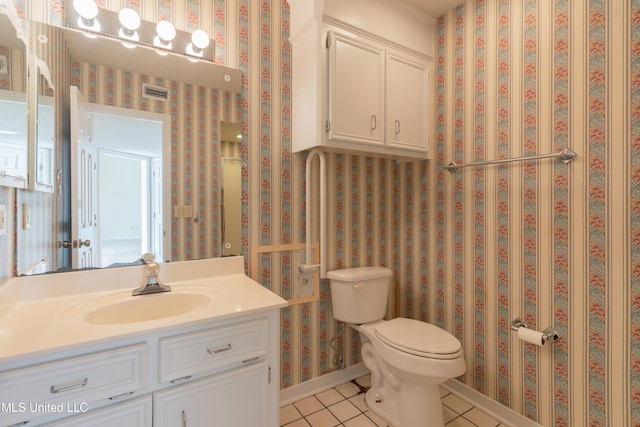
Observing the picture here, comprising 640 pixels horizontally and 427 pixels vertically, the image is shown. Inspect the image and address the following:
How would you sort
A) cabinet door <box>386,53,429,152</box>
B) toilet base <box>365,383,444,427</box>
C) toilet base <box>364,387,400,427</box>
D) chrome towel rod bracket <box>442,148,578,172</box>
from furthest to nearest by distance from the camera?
1. cabinet door <box>386,53,429,152</box>
2. toilet base <box>364,387,400,427</box>
3. toilet base <box>365,383,444,427</box>
4. chrome towel rod bracket <box>442,148,578,172</box>

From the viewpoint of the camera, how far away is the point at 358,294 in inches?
74.5

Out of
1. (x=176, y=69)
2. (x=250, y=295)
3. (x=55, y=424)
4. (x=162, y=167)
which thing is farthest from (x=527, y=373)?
(x=176, y=69)

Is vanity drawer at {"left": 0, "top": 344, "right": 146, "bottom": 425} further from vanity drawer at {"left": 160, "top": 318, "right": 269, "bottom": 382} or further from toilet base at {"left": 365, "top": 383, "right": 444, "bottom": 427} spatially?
toilet base at {"left": 365, "top": 383, "right": 444, "bottom": 427}

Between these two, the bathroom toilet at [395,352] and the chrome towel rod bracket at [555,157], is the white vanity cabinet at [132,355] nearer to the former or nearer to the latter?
the bathroom toilet at [395,352]

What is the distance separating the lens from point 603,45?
1324 mm

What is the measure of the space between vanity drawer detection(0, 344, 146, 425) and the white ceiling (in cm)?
221

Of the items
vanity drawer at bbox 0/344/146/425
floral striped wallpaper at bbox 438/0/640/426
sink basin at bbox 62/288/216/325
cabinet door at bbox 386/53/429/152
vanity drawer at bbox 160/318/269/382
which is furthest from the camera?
cabinet door at bbox 386/53/429/152

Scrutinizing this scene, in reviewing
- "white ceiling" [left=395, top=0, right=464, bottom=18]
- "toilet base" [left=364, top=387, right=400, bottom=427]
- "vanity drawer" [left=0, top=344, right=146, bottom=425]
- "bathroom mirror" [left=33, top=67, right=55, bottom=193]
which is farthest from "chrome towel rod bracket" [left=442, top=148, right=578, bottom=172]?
"bathroom mirror" [left=33, top=67, right=55, bottom=193]

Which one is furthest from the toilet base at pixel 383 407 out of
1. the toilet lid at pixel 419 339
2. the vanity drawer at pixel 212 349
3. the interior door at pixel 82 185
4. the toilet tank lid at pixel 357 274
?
the interior door at pixel 82 185

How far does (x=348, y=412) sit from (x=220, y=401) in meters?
0.94

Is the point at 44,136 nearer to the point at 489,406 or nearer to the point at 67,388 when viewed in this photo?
the point at 67,388

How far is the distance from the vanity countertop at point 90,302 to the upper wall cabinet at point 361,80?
829 millimetres

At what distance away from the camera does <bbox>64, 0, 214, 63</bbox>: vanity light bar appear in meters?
1.32

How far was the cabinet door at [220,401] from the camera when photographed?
104cm
